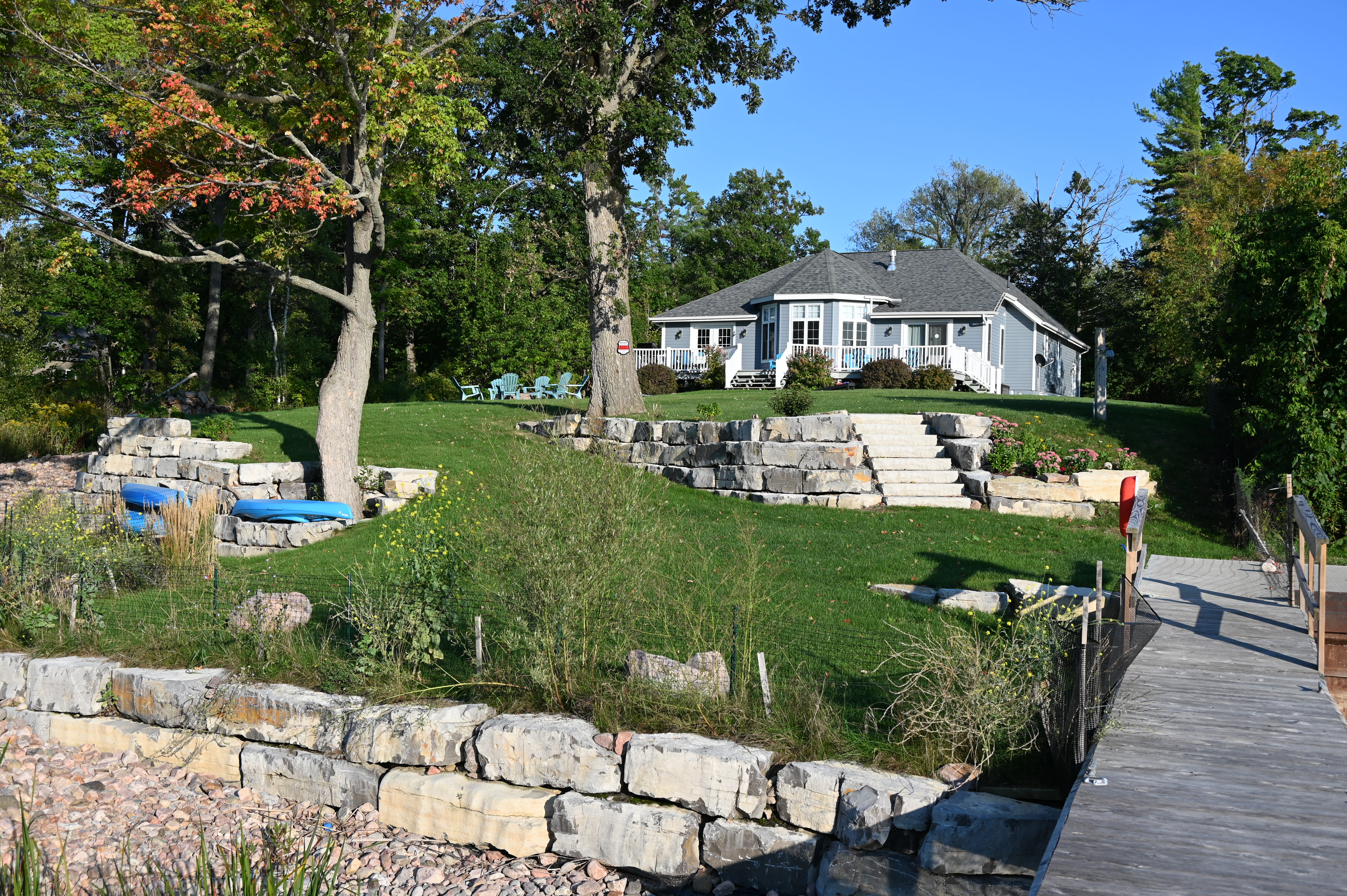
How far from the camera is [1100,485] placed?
11.4 metres

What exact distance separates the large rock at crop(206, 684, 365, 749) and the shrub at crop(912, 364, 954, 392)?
61.3 feet

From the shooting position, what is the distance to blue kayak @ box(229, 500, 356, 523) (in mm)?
11359

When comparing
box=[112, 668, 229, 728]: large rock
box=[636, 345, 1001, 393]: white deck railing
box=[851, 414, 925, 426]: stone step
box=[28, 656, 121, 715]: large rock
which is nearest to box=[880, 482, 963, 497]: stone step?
box=[851, 414, 925, 426]: stone step

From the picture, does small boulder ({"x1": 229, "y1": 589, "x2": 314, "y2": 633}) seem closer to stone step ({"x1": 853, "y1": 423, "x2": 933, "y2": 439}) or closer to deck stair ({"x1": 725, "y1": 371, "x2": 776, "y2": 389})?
stone step ({"x1": 853, "y1": 423, "x2": 933, "y2": 439})

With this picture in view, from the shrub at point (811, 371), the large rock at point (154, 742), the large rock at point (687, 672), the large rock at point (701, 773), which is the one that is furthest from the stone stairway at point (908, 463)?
the shrub at point (811, 371)

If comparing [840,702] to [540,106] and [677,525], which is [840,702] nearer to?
[677,525]

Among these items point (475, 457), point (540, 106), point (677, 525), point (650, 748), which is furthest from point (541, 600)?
point (540, 106)

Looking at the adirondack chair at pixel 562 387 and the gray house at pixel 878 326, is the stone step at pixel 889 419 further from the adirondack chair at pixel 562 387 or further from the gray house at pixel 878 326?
the gray house at pixel 878 326

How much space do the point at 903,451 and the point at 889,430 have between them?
0.69 m

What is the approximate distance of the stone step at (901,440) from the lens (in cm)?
1295

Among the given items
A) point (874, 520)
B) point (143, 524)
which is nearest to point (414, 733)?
point (874, 520)

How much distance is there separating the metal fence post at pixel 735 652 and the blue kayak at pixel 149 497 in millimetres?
7878

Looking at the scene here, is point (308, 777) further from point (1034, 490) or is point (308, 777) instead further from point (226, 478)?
point (1034, 490)

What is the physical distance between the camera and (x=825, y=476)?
39.8 ft
